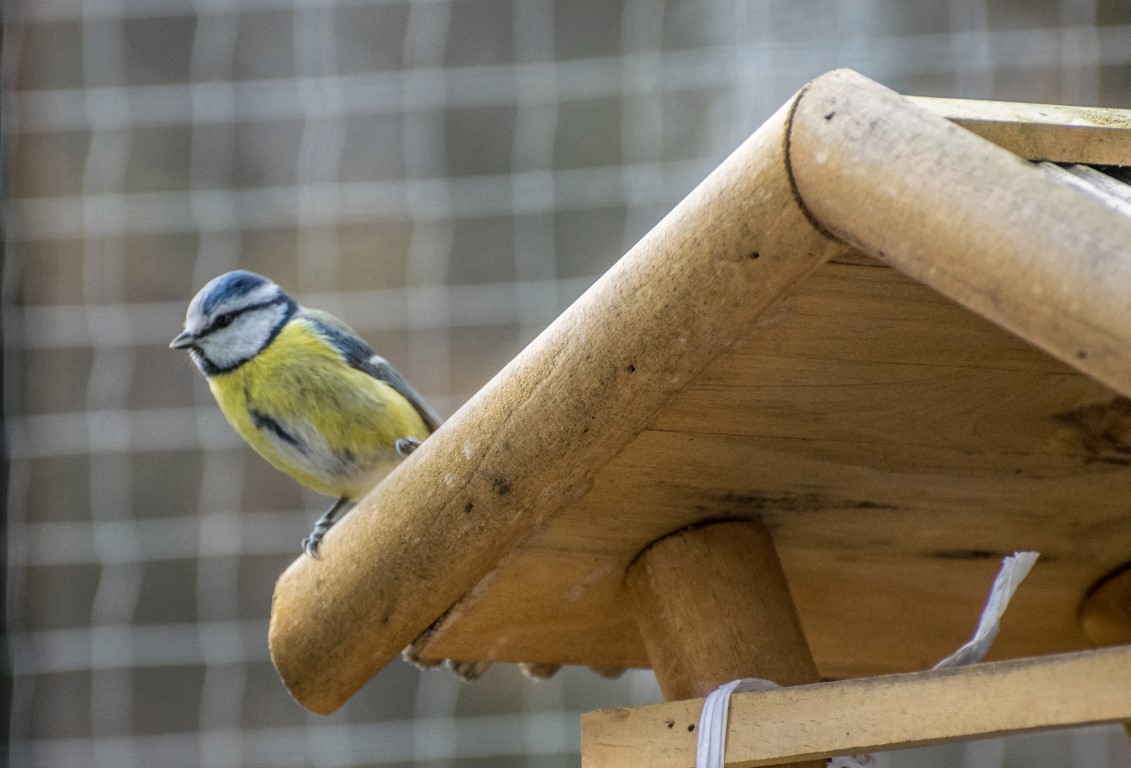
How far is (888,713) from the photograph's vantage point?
0.71 meters

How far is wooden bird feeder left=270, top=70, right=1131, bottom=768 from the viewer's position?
2.04 ft

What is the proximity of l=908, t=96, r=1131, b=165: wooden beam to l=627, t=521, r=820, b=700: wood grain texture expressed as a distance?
301mm

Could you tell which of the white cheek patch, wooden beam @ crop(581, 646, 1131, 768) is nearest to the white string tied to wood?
wooden beam @ crop(581, 646, 1131, 768)

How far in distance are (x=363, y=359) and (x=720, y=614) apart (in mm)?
910

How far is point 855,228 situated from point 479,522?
0.29 m

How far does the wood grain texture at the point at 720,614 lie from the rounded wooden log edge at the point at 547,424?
0.11 metres

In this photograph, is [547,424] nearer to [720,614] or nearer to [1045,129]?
[720,614]

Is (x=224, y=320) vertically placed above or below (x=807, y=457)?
below

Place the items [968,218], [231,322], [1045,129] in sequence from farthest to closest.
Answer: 1. [231,322]
2. [1045,129]
3. [968,218]

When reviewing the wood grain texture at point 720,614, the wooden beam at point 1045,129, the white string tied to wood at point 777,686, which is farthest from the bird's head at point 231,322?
the wooden beam at point 1045,129

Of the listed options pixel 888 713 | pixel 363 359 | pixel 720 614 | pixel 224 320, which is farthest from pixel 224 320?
pixel 888 713

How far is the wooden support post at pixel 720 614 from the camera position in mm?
844

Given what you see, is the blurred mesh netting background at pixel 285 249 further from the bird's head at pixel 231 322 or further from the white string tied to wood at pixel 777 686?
the white string tied to wood at pixel 777 686

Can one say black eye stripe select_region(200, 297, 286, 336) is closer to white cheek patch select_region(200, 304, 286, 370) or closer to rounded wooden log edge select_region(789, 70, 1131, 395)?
white cheek patch select_region(200, 304, 286, 370)
